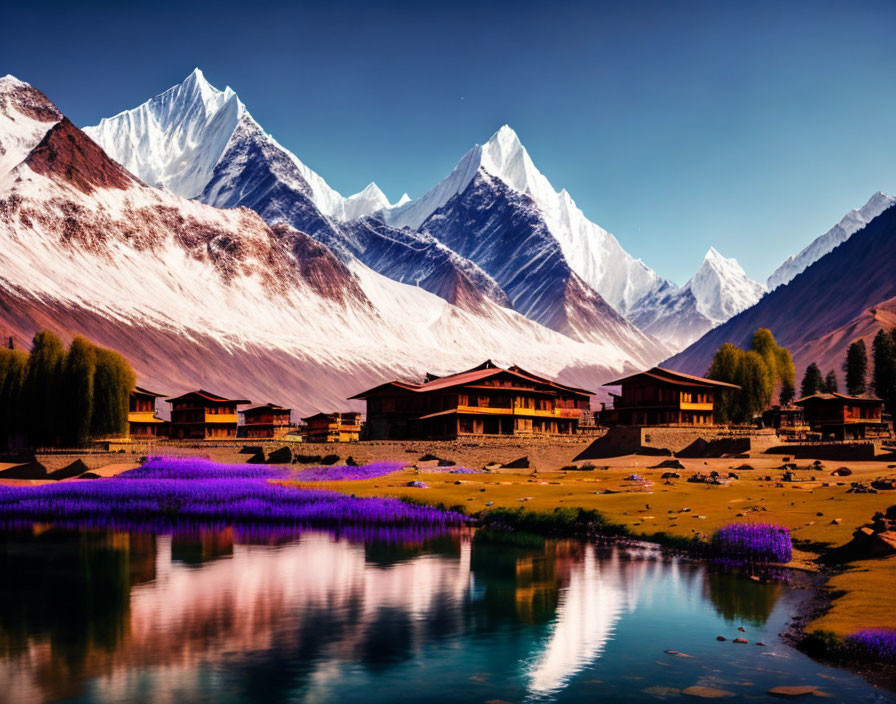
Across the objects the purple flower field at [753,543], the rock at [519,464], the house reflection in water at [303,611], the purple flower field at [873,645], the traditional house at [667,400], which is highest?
the traditional house at [667,400]

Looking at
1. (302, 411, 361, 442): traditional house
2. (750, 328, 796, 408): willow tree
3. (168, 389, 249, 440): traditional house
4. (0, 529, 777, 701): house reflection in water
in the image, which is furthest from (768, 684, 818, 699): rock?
(168, 389, 249, 440): traditional house

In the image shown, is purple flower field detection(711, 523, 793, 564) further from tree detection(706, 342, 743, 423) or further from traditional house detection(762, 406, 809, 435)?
traditional house detection(762, 406, 809, 435)

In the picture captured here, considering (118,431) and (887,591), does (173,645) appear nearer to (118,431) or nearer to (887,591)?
(887,591)

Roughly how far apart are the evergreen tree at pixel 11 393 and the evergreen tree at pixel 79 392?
6925mm

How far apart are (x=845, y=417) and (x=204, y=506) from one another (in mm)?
84363

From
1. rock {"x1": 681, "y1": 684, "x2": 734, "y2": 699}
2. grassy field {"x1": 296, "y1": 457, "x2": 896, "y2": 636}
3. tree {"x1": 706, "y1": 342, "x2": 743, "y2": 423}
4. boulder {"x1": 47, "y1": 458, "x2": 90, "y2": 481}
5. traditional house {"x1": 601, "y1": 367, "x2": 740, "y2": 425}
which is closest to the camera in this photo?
rock {"x1": 681, "y1": 684, "x2": 734, "y2": 699}

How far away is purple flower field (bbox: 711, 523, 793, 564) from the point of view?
37469 millimetres

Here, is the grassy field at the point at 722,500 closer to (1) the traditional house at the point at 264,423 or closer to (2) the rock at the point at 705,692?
(2) the rock at the point at 705,692

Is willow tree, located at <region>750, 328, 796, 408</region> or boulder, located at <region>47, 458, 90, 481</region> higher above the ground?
willow tree, located at <region>750, 328, 796, 408</region>

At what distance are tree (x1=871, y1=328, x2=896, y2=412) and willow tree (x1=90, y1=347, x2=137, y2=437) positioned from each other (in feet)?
365

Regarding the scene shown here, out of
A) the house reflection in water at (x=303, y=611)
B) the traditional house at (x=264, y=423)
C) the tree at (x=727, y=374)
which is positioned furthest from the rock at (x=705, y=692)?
the traditional house at (x=264, y=423)

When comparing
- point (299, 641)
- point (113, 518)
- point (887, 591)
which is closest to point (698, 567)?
point (887, 591)

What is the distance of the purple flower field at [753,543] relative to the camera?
3747 cm

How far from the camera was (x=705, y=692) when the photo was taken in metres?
22.5
